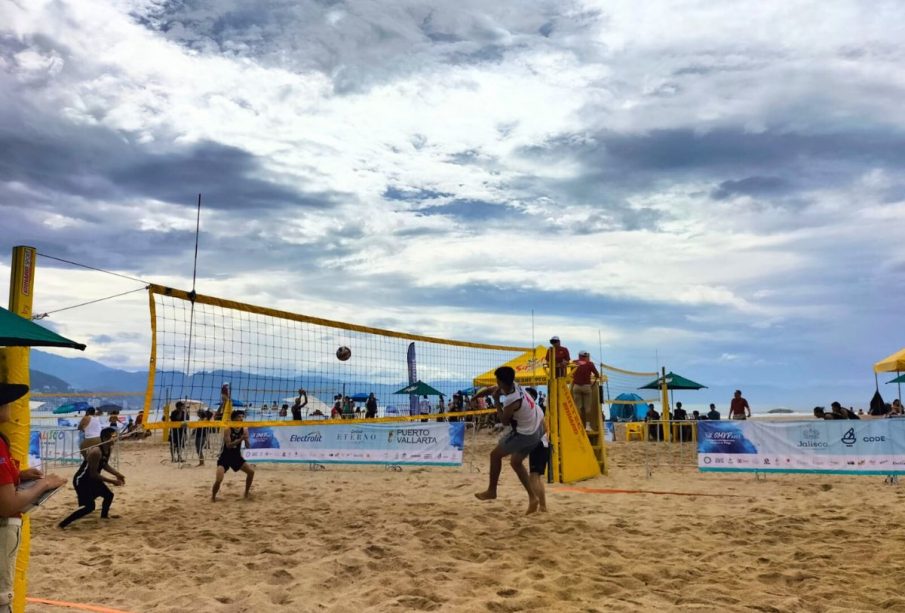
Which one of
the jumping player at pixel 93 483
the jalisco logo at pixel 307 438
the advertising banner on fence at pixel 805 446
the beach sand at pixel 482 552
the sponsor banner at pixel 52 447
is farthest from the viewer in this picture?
the sponsor banner at pixel 52 447

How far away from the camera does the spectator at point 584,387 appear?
10961mm

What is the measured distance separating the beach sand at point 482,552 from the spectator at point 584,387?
243 centimetres

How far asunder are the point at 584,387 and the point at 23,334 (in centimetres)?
899

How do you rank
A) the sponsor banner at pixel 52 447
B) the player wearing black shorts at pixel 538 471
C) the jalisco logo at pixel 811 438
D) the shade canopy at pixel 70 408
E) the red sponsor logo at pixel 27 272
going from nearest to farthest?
the red sponsor logo at pixel 27 272, the player wearing black shorts at pixel 538 471, the jalisco logo at pixel 811 438, the sponsor banner at pixel 52 447, the shade canopy at pixel 70 408

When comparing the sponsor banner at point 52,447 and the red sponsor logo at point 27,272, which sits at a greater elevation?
the red sponsor logo at point 27,272

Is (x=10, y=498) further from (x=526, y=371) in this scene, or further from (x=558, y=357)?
(x=526, y=371)

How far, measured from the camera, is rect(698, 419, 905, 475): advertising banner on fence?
9.41 meters

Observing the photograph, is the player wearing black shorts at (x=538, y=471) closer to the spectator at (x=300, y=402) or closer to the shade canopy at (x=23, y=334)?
the spectator at (x=300, y=402)

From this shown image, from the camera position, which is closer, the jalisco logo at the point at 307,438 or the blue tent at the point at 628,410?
the jalisco logo at the point at 307,438

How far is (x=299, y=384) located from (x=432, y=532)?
3660mm

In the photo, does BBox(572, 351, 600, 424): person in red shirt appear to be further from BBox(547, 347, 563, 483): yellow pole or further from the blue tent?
the blue tent

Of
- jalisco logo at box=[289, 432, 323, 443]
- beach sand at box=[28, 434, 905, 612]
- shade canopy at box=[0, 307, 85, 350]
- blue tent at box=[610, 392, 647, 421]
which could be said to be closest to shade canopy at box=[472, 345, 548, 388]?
jalisco logo at box=[289, 432, 323, 443]

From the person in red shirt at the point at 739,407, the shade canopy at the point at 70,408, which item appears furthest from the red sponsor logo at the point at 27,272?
the shade canopy at the point at 70,408

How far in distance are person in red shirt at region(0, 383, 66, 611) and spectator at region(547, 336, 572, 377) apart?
301 inches
